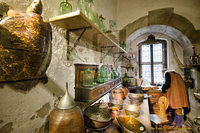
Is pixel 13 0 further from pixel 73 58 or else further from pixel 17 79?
pixel 73 58

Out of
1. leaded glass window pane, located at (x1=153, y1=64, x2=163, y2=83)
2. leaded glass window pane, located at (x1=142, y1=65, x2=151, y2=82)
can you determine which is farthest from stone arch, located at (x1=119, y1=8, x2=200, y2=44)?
leaded glass window pane, located at (x1=142, y1=65, x2=151, y2=82)

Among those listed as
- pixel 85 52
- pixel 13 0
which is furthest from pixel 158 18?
pixel 13 0

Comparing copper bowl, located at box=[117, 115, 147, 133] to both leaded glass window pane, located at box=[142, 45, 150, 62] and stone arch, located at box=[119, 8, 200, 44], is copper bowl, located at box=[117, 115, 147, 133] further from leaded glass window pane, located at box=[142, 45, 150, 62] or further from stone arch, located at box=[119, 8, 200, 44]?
leaded glass window pane, located at box=[142, 45, 150, 62]

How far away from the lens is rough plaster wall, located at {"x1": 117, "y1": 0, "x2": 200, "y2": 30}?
2.68m

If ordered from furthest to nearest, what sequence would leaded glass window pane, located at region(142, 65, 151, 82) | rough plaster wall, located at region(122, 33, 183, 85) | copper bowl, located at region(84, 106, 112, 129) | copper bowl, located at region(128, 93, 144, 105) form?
leaded glass window pane, located at region(142, 65, 151, 82) → rough plaster wall, located at region(122, 33, 183, 85) → copper bowl, located at region(128, 93, 144, 105) → copper bowl, located at region(84, 106, 112, 129)

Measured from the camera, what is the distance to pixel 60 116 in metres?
0.59

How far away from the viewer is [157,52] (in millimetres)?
4266

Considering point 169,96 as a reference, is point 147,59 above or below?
above

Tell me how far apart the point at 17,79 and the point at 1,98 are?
11cm

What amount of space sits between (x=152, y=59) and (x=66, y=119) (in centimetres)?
448

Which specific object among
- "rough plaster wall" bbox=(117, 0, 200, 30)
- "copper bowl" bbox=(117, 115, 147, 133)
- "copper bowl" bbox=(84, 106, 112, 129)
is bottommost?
"copper bowl" bbox=(117, 115, 147, 133)

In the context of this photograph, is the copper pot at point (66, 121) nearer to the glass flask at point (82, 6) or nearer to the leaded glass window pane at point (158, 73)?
the glass flask at point (82, 6)

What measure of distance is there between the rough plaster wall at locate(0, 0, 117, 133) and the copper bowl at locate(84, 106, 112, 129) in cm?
28

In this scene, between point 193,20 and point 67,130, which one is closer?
point 67,130
